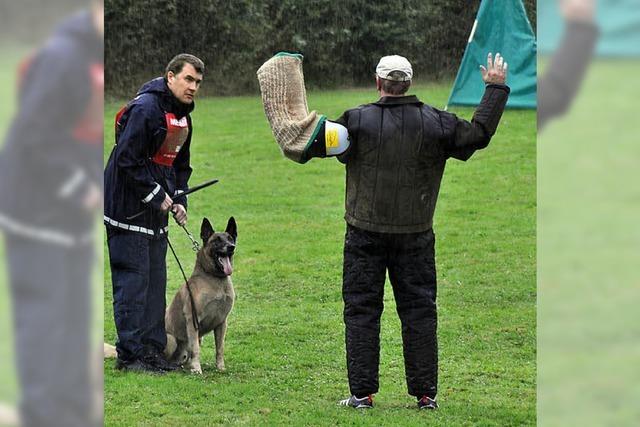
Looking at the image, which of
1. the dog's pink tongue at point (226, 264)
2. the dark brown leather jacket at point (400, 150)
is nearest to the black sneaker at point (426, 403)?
the dark brown leather jacket at point (400, 150)

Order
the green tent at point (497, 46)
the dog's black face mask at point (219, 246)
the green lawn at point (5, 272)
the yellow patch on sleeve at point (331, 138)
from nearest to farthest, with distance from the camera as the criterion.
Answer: the green lawn at point (5, 272) < the yellow patch on sleeve at point (331, 138) < the dog's black face mask at point (219, 246) < the green tent at point (497, 46)

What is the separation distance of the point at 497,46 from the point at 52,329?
7871 mm

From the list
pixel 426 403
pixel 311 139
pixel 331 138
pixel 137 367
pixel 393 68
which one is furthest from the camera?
pixel 137 367

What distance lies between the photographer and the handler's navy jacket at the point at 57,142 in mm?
1174

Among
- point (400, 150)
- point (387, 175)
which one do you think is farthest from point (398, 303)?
point (400, 150)

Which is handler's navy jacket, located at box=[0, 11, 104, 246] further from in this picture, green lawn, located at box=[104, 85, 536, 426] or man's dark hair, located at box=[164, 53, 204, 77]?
man's dark hair, located at box=[164, 53, 204, 77]

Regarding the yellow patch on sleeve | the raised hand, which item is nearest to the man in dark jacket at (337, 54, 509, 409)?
the raised hand

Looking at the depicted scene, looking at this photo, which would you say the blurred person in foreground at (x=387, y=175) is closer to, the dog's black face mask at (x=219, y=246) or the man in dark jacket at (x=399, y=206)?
the man in dark jacket at (x=399, y=206)

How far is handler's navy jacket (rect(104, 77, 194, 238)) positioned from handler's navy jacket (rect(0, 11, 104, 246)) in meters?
4.16

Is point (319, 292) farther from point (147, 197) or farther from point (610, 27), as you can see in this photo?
point (610, 27)

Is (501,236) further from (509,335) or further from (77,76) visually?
(77,76)

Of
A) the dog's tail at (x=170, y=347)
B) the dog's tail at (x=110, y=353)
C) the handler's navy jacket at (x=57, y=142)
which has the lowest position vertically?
the dog's tail at (x=110, y=353)

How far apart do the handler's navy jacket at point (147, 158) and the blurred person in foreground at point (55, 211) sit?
A: 13.6ft

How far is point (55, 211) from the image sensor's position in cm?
125
